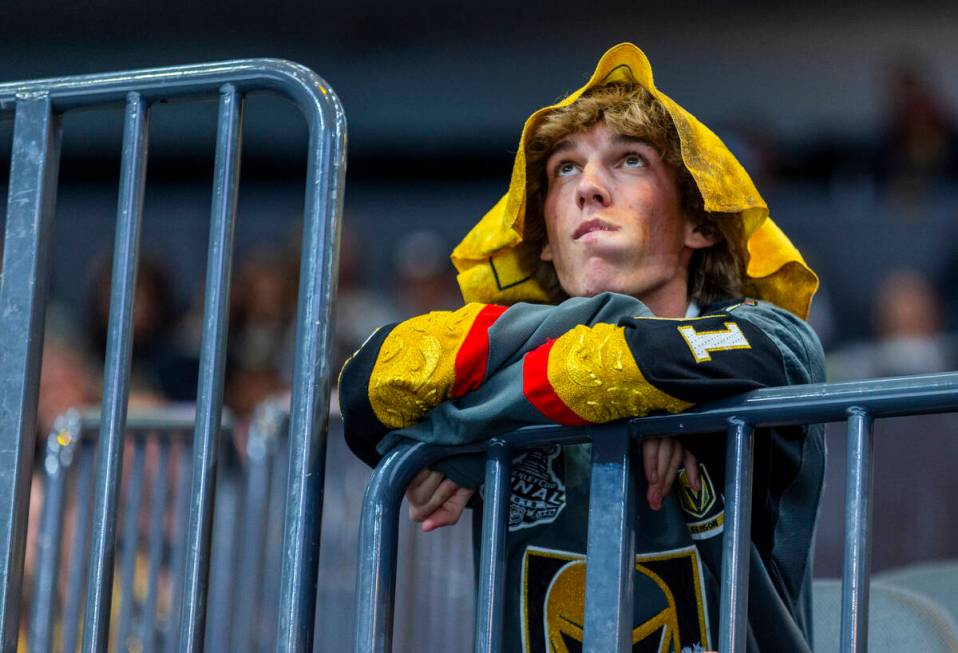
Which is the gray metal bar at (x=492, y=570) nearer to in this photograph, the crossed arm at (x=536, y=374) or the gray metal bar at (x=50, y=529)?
the crossed arm at (x=536, y=374)

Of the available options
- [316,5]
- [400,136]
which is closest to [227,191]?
[400,136]

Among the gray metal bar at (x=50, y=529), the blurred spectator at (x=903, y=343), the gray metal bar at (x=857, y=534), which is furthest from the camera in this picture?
the blurred spectator at (x=903, y=343)

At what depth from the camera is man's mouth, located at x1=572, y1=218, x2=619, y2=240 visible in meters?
1.66

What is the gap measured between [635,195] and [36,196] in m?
0.72

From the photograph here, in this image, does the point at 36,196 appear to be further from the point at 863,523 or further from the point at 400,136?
the point at 400,136

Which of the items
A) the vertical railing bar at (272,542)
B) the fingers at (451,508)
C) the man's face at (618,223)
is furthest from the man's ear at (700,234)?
the vertical railing bar at (272,542)

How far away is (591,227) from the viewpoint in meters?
1.67

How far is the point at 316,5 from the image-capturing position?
8.17 metres

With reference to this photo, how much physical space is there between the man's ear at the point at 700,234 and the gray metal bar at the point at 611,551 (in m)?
0.44

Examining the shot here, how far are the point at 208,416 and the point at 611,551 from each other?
0.47 m

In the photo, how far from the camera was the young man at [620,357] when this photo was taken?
1388 mm

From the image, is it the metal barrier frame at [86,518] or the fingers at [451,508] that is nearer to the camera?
the fingers at [451,508]

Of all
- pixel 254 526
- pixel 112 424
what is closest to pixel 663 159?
pixel 112 424

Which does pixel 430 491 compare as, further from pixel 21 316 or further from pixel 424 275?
pixel 424 275
